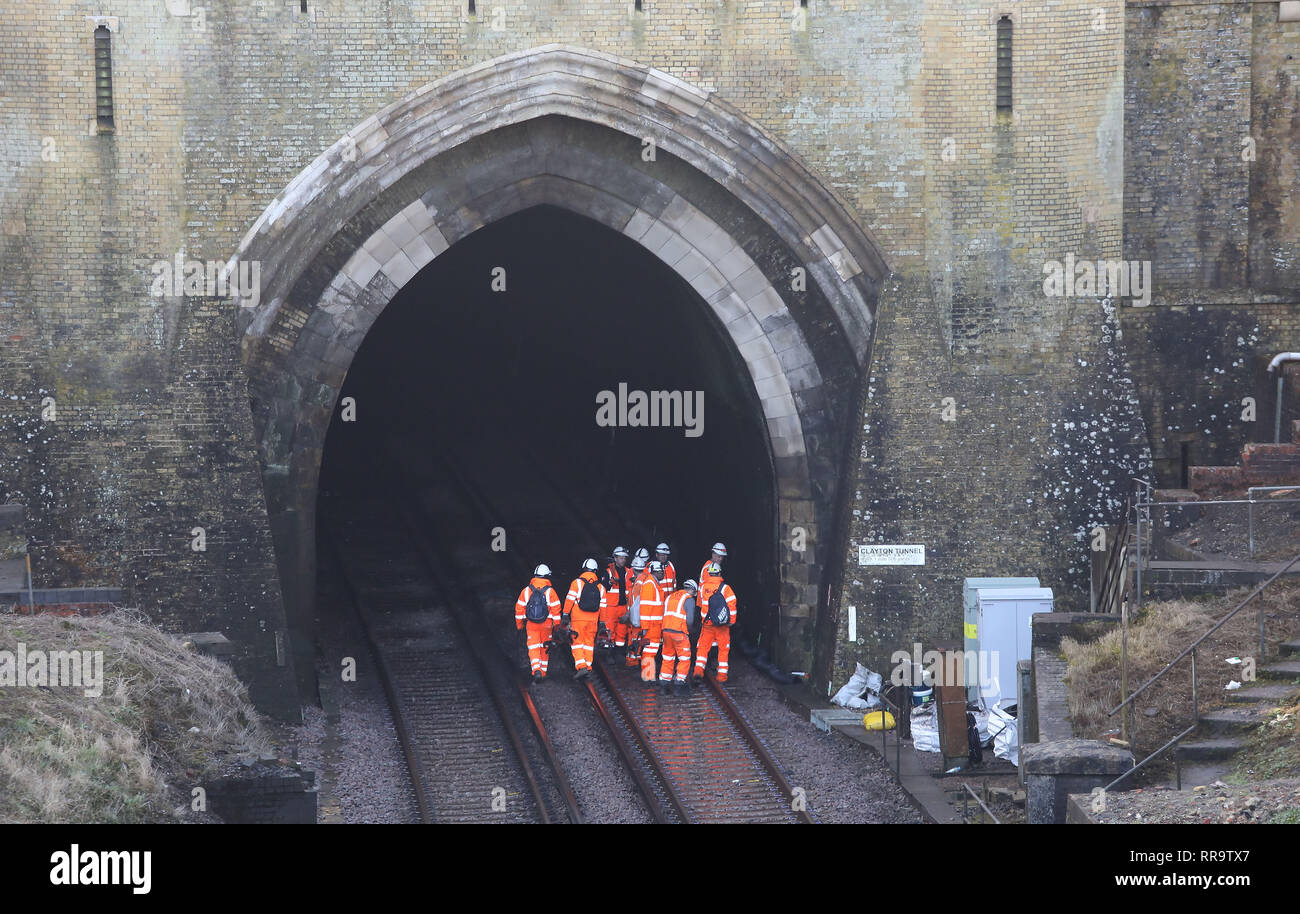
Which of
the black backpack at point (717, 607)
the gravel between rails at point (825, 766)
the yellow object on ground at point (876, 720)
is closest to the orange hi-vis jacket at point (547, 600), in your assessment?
the black backpack at point (717, 607)

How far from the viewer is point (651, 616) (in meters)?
17.3

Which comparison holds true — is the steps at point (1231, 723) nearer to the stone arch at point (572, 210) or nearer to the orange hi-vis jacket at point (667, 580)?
the stone arch at point (572, 210)

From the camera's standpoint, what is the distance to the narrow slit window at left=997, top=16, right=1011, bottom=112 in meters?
16.8

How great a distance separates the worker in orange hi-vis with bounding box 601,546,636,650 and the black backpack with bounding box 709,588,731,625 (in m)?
1.37

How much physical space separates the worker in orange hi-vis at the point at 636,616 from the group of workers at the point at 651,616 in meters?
0.01

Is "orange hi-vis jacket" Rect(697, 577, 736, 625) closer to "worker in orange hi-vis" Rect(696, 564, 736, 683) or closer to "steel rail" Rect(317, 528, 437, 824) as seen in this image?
"worker in orange hi-vis" Rect(696, 564, 736, 683)

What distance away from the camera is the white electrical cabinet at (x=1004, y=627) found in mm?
15883

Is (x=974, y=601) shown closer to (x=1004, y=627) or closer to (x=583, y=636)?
(x=1004, y=627)

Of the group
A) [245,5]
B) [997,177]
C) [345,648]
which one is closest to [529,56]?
[245,5]

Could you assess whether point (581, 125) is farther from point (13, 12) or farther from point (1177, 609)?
point (1177, 609)

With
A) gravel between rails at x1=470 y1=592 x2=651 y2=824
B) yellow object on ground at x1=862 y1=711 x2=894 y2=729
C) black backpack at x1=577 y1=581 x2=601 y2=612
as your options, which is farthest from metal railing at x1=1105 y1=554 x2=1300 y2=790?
black backpack at x1=577 y1=581 x2=601 y2=612

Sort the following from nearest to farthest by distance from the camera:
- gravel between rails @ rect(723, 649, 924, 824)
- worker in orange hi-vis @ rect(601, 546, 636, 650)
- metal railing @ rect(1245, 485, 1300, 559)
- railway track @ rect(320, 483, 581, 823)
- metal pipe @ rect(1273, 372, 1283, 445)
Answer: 1. gravel between rails @ rect(723, 649, 924, 824)
2. railway track @ rect(320, 483, 581, 823)
3. metal railing @ rect(1245, 485, 1300, 559)
4. metal pipe @ rect(1273, 372, 1283, 445)
5. worker in orange hi-vis @ rect(601, 546, 636, 650)

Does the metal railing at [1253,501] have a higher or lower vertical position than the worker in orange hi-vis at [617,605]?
higher

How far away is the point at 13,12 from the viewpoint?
15625mm
